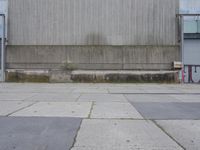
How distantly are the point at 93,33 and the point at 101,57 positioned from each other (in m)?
2.17

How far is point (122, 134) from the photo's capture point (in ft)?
16.7

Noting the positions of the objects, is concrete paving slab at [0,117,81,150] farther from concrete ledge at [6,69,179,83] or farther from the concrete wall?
the concrete wall

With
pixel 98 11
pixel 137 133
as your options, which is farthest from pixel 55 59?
pixel 137 133

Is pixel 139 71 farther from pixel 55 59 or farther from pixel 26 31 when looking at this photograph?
pixel 26 31

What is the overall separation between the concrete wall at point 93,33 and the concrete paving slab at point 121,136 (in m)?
15.9

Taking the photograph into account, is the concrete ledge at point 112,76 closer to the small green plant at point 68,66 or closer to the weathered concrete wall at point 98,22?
the small green plant at point 68,66

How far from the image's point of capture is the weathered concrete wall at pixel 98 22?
21984mm

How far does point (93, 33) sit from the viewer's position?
72.3ft

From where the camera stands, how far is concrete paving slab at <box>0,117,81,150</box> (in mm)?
4336

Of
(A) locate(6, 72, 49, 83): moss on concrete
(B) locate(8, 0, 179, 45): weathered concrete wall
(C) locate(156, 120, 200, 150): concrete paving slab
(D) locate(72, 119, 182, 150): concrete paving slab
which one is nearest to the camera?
(D) locate(72, 119, 182, 150): concrete paving slab

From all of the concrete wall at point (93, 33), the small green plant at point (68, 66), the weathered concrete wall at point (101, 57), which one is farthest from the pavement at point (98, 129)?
the concrete wall at point (93, 33)

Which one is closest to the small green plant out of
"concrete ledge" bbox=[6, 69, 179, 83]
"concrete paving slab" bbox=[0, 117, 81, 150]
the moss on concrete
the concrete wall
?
"concrete ledge" bbox=[6, 69, 179, 83]

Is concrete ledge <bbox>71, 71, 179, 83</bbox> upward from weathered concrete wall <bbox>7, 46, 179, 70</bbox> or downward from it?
downward

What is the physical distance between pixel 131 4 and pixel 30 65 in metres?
10.0
